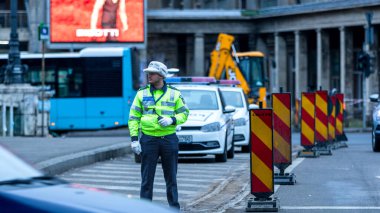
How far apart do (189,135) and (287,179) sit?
5.65m

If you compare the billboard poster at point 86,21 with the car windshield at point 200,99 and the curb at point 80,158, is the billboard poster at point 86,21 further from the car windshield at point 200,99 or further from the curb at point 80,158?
the car windshield at point 200,99

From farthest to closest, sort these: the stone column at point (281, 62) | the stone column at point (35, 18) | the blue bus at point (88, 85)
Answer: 1. the stone column at point (281, 62)
2. the stone column at point (35, 18)
3. the blue bus at point (88, 85)

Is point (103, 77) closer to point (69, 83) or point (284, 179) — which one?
point (69, 83)

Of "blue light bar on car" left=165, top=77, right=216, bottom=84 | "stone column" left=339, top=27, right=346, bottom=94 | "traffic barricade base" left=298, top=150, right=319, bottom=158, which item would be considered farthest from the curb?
"stone column" left=339, top=27, right=346, bottom=94

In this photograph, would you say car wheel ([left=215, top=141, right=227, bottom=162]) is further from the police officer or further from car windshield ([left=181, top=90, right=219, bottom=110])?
the police officer

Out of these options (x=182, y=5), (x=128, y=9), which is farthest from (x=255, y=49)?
(x=128, y=9)

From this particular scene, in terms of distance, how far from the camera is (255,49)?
79.8 metres

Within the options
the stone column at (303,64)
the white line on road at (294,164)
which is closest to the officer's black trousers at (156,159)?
the white line on road at (294,164)

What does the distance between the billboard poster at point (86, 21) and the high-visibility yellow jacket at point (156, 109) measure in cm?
3628

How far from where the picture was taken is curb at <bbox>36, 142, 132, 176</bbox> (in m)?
18.8

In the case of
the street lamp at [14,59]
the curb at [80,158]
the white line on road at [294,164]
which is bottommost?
the white line on road at [294,164]

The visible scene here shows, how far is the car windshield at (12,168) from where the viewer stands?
614 centimetres

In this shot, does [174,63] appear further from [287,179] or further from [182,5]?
[287,179]

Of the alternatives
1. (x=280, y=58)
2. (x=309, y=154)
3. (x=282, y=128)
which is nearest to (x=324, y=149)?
(x=309, y=154)
